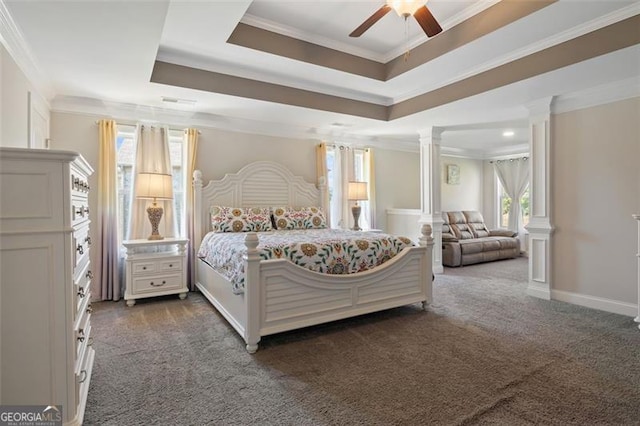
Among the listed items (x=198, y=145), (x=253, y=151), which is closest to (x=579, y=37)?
(x=253, y=151)

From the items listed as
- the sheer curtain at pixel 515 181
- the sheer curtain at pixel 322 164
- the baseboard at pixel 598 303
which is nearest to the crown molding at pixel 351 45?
the sheer curtain at pixel 322 164

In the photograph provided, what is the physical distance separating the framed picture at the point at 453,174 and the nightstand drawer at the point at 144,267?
6.28m

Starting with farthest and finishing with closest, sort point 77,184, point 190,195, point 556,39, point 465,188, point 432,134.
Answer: point 465,188, point 432,134, point 190,195, point 556,39, point 77,184

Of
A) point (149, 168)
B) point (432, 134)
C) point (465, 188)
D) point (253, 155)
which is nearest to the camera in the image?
point (149, 168)

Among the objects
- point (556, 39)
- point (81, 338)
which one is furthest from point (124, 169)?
point (556, 39)

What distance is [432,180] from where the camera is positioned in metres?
5.29

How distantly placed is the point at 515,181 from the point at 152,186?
753 centimetres

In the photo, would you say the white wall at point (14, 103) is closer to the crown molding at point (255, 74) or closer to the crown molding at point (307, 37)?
the crown molding at point (255, 74)

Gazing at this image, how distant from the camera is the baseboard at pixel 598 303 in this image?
332 centimetres

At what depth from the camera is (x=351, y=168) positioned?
5.71 meters

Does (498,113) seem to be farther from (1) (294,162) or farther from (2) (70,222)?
(2) (70,222)

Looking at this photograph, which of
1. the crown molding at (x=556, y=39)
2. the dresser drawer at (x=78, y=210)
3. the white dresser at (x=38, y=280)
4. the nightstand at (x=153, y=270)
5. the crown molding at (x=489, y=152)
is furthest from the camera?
the crown molding at (x=489, y=152)

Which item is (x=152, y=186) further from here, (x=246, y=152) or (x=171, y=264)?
(x=246, y=152)

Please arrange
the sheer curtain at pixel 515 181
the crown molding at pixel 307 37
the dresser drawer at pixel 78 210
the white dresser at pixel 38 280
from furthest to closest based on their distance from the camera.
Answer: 1. the sheer curtain at pixel 515 181
2. the crown molding at pixel 307 37
3. the dresser drawer at pixel 78 210
4. the white dresser at pixel 38 280
